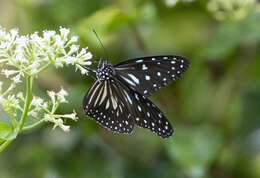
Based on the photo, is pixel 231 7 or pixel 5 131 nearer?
pixel 5 131

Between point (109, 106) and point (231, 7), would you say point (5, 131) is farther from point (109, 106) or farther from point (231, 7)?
point (231, 7)

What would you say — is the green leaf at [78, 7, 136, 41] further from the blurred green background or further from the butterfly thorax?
the butterfly thorax

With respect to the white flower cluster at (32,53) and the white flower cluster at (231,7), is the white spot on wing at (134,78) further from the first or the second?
the white flower cluster at (231,7)

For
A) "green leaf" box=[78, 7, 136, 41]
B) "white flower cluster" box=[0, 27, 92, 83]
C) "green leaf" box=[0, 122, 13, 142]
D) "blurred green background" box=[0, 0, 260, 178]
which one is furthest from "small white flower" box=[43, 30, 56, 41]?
"blurred green background" box=[0, 0, 260, 178]

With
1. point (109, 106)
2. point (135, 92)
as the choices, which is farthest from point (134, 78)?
point (109, 106)

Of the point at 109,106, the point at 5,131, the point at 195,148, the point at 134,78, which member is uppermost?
the point at 195,148

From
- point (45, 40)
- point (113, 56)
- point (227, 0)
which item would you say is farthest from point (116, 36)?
point (45, 40)
